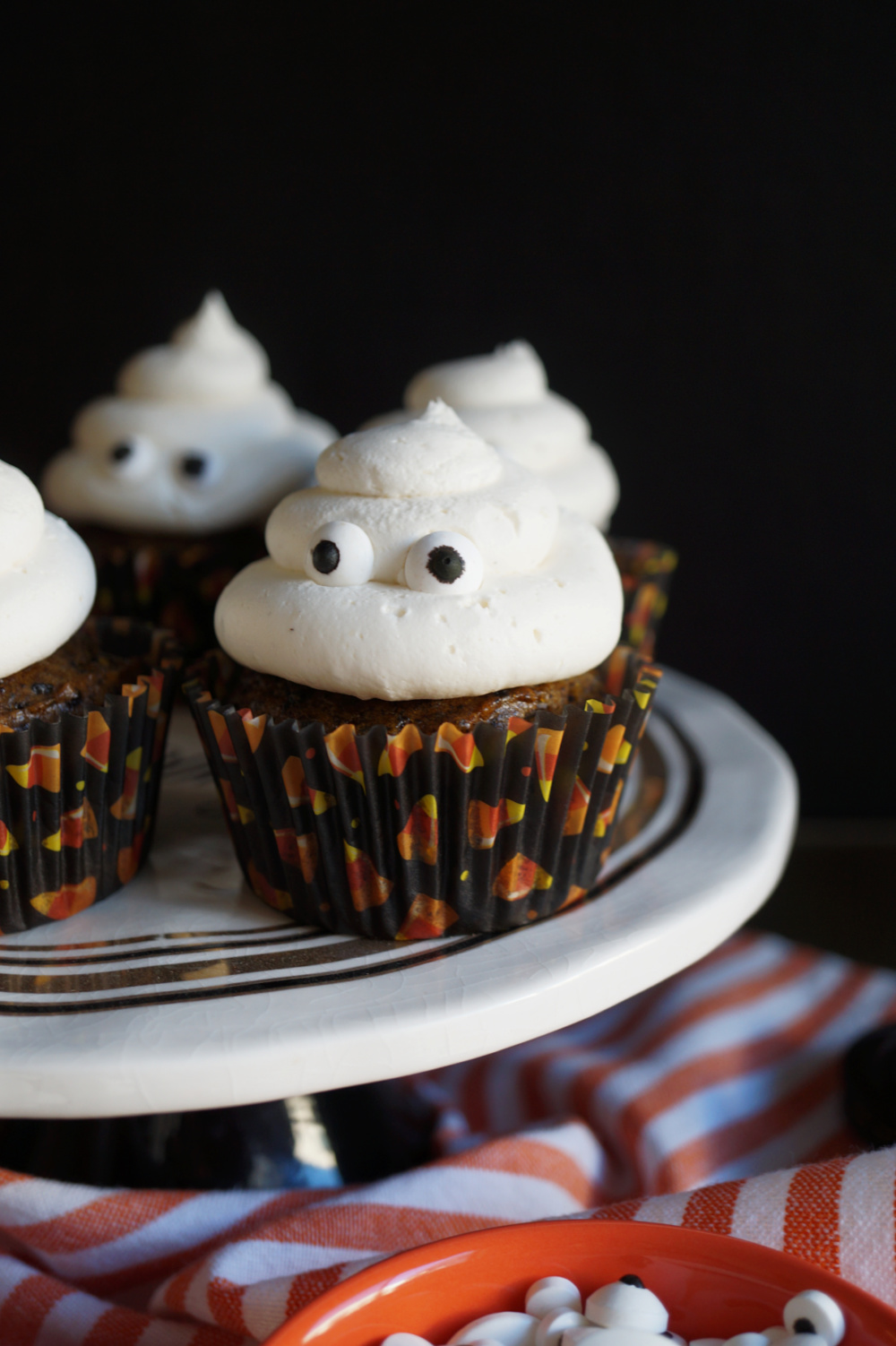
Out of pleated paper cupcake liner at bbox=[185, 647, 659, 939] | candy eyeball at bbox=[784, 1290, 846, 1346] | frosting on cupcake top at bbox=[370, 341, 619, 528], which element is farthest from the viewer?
frosting on cupcake top at bbox=[370, 341, 619, 528]

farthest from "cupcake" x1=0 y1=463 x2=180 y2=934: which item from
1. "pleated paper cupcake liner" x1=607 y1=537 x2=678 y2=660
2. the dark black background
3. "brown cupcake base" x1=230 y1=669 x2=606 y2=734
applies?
the dark black background

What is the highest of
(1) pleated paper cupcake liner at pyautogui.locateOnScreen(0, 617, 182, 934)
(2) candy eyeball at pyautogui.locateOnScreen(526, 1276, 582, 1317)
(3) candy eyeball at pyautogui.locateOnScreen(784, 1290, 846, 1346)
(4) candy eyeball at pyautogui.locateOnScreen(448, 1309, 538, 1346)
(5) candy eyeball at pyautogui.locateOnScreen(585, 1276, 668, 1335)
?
(1) pleated paper cupcake liner at pyautogui.locateOnScreen(0, 617, 182, 934)

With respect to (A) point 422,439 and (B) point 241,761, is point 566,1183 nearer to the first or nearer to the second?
(B) point 241,761

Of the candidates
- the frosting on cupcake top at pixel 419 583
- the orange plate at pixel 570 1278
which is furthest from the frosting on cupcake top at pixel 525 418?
the orange plate at pixel 570 1278

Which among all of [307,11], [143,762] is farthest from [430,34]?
[143,762]

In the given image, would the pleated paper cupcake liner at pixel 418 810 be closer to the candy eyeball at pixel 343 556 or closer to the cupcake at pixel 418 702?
the cupcake at pixel 418 702

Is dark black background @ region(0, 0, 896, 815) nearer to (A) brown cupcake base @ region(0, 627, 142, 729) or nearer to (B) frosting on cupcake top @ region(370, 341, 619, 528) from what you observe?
(B) frosting on cupcake top @ region(370, 341, 619, 528)

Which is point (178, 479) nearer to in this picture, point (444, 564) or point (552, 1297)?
point (444, 564)
